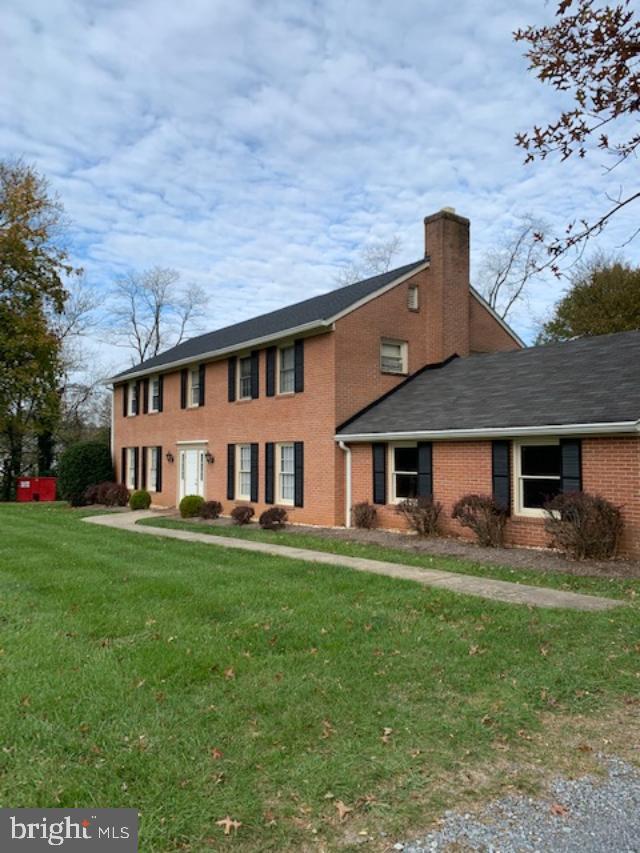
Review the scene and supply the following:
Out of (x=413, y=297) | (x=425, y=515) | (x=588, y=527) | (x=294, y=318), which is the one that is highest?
(x=413, y=297)

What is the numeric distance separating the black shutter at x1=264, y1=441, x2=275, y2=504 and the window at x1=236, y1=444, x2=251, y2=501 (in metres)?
0.98

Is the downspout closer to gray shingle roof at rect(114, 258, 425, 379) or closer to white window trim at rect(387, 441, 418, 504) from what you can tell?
white window trim at rect(387, 441, 418, 504)

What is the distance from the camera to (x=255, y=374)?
18828 millimetres

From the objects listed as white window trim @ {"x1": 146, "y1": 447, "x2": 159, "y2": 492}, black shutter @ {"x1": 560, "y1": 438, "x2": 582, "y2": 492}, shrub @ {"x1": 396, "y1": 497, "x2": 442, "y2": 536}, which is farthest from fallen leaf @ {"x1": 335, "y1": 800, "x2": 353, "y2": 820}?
white window trim @ {"x1": 146, "y1": 447, "x2": 159, "y2": 492}

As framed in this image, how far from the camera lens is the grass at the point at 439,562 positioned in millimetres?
8164

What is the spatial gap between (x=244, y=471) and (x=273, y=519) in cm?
355

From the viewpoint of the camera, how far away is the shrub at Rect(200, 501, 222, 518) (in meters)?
18.8

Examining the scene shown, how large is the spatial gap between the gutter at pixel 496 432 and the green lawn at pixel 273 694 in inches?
171

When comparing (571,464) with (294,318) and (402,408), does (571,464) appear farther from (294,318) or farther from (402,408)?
(294,318)

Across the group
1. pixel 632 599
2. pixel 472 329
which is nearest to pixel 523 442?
pixel 632 599

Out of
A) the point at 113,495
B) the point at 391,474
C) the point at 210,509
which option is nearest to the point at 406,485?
the point at 391,474

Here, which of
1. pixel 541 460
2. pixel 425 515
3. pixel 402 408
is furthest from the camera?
pixel 402 408

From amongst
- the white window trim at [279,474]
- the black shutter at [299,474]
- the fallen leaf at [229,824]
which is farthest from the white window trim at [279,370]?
the fallen leaf at [229,824]

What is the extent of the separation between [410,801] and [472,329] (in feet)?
58.0
